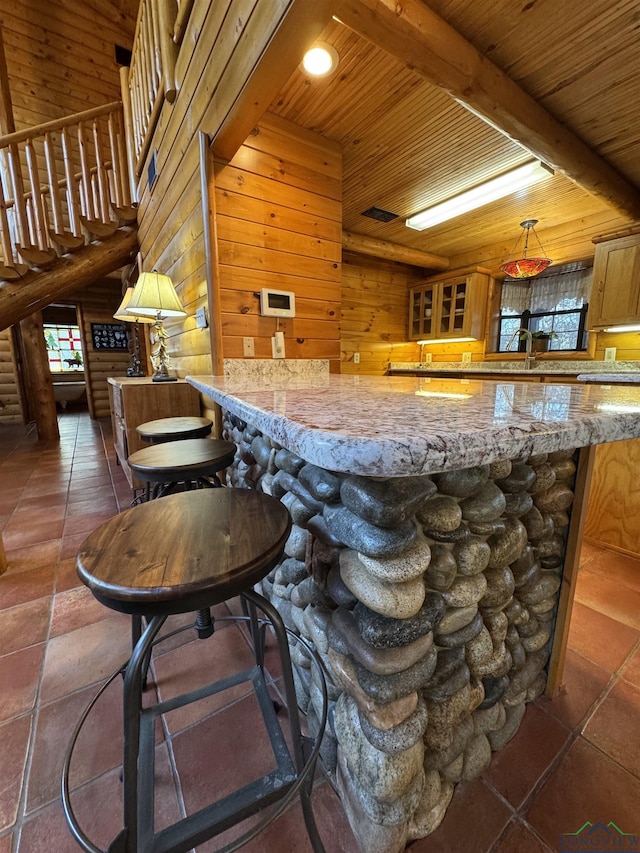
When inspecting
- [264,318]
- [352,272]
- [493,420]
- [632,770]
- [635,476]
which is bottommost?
[632,770]

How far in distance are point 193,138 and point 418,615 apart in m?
2.72

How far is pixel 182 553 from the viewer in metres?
0.64

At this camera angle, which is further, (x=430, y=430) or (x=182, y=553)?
(x=182, y=553)

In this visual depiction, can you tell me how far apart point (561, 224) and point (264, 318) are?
12.8 ft

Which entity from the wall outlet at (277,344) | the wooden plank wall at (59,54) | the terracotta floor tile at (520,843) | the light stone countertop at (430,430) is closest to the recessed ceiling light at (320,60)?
the wall outlet at (277,344)

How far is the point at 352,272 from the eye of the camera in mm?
4770

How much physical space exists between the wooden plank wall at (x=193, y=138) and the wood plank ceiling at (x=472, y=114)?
0.40 m

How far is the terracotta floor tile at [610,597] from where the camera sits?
1528 millimetres

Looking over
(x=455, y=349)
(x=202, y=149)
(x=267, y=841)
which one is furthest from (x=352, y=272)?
(x=267, y=841)

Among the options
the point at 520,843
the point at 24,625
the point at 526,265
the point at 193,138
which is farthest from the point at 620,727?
the point at 526,265

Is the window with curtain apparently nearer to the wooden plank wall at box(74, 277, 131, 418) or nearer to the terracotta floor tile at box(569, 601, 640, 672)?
the terracotta floor tile at box(569, 601, 640, 672)

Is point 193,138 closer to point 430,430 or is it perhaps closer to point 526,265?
point 430,430

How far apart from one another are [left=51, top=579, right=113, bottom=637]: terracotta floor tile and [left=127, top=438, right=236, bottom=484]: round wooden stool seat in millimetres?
624

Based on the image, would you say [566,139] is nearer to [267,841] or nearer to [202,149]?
[202,149]
